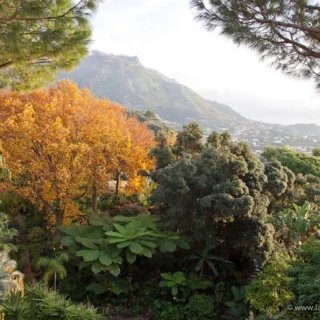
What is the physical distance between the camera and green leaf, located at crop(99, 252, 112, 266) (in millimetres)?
9716

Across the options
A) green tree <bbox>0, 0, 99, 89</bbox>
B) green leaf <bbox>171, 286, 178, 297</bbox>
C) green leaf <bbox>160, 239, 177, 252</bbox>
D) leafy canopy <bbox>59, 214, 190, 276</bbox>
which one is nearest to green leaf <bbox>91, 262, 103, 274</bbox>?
leafy canopy <bbox>59, 214, 190, 276</bbox>

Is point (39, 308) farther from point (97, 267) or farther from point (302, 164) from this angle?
point (302, 164)

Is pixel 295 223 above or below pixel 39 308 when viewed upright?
above

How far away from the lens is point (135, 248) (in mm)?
9945

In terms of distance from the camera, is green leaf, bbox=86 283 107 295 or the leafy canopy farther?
green leaf, bbox=86 283 107 295

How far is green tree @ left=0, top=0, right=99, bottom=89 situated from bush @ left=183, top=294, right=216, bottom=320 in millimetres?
8176

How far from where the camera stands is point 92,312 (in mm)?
7152

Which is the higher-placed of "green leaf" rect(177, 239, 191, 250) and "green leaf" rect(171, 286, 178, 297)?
"green leaf" rect(177, 239, 191, 250)

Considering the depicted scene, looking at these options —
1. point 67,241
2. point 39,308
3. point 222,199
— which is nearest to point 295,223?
point 222,199

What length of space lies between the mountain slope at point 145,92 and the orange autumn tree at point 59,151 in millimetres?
98379

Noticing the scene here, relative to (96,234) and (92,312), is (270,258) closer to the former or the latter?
(92,312)

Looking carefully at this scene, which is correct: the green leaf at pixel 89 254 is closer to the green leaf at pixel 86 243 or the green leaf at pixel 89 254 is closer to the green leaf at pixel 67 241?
the green leaf at pixel 86 243

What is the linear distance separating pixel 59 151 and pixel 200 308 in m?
7.80

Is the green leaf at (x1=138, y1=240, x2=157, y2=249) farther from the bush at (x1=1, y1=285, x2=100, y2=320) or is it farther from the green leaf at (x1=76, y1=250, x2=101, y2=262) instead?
the bush at (x1=1, y1=285, x2=100, y2=320)
